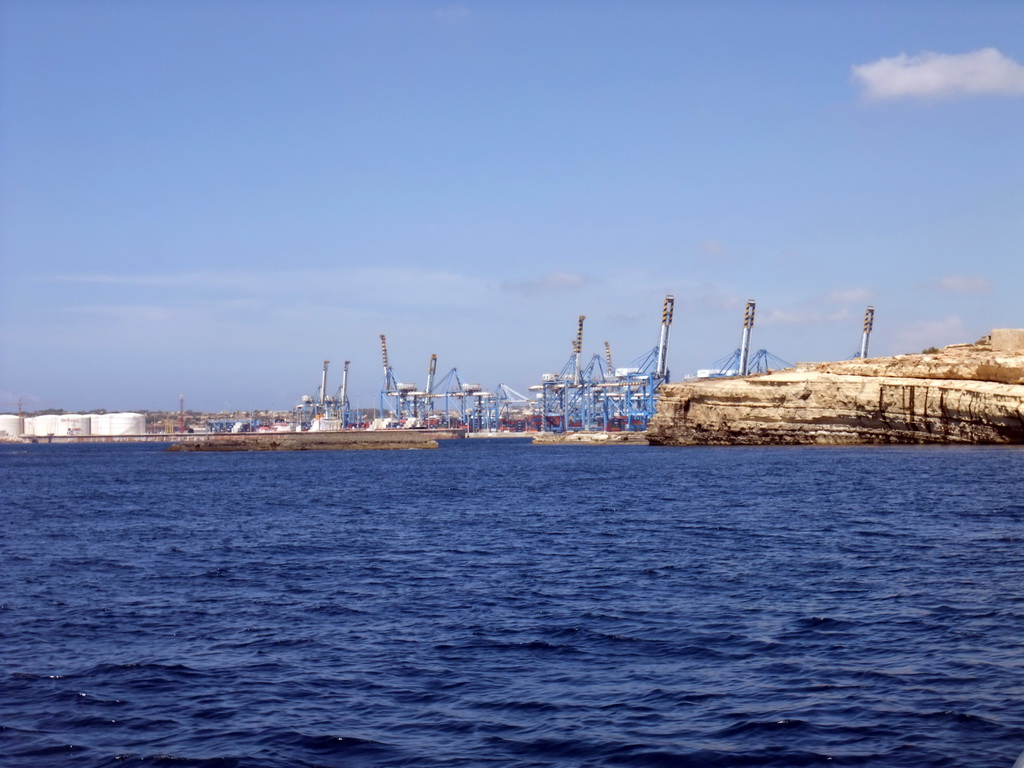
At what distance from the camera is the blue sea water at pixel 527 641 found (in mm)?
11547

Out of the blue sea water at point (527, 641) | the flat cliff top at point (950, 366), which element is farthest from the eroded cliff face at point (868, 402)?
the blue sea water at point (527, 641)

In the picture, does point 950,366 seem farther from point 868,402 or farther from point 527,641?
point 527,641

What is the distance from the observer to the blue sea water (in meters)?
11.5

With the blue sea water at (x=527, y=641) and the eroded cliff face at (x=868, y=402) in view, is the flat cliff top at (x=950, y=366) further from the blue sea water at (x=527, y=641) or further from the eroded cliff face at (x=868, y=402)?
the blue sea water at (x=527, y=641)

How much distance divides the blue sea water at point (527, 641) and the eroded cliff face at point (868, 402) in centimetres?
5182

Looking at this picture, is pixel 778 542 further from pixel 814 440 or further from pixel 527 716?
pixel 814 440

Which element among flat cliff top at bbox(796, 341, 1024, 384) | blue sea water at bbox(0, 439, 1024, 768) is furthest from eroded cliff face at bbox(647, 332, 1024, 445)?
blue sea water at bbox(0, 439, 1024, 768)

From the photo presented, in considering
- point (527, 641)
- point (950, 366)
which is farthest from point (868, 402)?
point (527, 641)

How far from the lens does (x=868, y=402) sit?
298 feet

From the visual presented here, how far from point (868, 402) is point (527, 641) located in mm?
81249

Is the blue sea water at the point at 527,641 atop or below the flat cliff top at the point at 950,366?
below

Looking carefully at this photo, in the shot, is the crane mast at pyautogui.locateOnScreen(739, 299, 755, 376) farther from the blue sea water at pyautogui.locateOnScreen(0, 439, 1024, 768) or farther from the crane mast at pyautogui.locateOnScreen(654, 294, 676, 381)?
the blue sea water at pyautogui.locateOnScreen(0, 439, 1024, 768)

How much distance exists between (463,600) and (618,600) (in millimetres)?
3092

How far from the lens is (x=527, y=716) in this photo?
12.4 m
